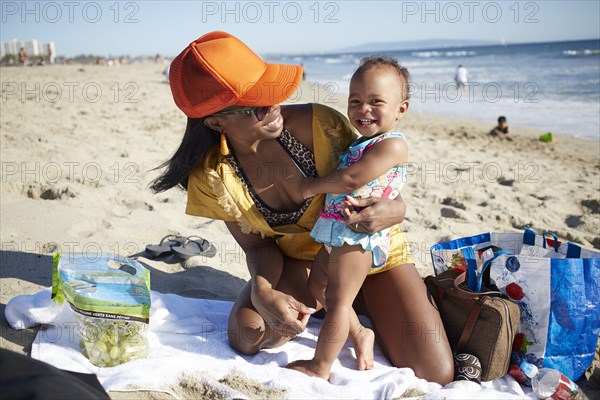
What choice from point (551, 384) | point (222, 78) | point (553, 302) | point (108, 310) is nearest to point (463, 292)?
point (553, 302)

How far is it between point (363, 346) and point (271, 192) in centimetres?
84

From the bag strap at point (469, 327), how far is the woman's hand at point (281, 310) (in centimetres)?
68

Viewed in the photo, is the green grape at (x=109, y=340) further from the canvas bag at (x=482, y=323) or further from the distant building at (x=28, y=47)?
the distant building at (x=28, y=47)

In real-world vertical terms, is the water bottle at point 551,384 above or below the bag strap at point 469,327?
below

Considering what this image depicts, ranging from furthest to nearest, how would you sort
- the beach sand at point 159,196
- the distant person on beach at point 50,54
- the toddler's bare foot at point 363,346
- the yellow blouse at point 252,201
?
the distant person on beach at point 50,54 → the beach sand at point 159,196 → the yellow blouse at point 252,201 → the toddler's bare foot at point 363,346

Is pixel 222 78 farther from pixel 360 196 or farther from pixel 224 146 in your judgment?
pixel 360 196

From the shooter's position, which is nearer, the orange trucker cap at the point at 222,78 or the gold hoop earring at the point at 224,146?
the orange trucker cap at the point at 222,78

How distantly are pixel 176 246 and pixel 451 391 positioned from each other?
78.0 inches

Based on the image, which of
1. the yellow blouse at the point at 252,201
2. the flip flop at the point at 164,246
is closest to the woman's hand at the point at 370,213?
the yellow blouse at the point at 252,201

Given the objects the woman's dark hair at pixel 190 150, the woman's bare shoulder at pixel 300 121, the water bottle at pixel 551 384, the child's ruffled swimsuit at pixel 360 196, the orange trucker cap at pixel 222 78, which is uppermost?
the orange trucker cap at pixel 222 78

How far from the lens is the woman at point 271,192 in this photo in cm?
221

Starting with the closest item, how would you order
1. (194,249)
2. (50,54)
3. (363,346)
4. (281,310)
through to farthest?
(281,310) < (363,346) < (194,249) < (50,54)

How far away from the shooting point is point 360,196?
7.57 ft

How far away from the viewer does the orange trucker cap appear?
2158 millimetres
